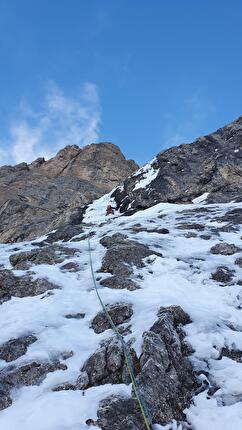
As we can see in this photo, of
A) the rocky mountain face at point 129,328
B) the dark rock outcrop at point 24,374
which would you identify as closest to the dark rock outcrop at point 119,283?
the rocky mountain face at point 129,328

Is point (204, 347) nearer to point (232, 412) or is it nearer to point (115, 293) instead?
point (232, 412)

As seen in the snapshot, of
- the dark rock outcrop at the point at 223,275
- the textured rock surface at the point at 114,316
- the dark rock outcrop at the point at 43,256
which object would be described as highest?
the dark rock outcrop at the point at 43,256

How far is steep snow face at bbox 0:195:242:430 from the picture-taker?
6119mm

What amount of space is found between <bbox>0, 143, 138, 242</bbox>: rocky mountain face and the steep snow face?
1576 centimetres

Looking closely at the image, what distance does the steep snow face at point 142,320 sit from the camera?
612cm

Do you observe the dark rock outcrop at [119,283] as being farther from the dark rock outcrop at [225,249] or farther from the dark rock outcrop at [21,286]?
the dark rock outcrop at [225,249]

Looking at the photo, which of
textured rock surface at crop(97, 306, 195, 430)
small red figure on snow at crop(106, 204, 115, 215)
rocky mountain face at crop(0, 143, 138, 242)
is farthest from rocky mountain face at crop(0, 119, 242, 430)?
rocky mountain face at crop(0, 143, 138, 242)

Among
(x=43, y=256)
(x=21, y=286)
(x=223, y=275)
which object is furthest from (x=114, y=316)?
(x=43, y=256)

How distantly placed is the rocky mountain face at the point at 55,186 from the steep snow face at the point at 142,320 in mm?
15758

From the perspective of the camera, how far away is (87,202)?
116ft

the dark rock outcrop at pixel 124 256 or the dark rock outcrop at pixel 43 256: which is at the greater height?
the dark rock outcrop at pixel 43 256

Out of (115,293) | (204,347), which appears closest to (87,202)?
(115,293)

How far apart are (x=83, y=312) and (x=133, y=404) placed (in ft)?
12.0

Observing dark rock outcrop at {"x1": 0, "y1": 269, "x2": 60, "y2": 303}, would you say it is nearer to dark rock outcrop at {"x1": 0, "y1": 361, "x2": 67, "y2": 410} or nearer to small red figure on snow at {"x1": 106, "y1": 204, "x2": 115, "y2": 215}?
dark rock outcrop at {"x1": 0, "y1": 361, "x2": 67, "y2": 410}
